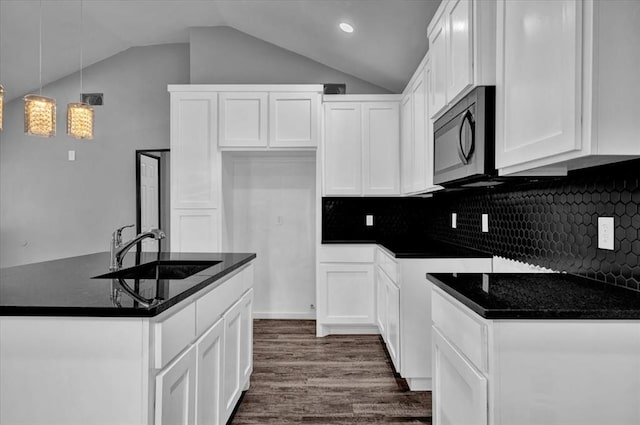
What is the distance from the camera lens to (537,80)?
1.39 m

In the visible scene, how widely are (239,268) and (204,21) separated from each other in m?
3.55

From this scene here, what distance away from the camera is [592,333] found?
1.25 metres

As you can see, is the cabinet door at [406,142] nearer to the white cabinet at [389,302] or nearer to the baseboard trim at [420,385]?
the white cabinet at [389,302]

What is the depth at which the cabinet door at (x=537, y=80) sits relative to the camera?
1188 millimetres

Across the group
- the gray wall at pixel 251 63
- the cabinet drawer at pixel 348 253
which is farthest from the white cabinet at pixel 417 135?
the gray wall at pixel 251 63

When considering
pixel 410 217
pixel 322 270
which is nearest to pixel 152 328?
pixel 322 270

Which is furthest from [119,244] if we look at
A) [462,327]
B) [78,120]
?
[462,327]

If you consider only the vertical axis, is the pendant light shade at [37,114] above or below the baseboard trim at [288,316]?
above

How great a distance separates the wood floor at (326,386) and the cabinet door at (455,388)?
33.6 inches

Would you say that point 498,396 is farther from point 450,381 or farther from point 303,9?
point 303,9

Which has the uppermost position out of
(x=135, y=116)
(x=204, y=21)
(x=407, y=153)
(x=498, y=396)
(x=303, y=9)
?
(x=204, y=21)

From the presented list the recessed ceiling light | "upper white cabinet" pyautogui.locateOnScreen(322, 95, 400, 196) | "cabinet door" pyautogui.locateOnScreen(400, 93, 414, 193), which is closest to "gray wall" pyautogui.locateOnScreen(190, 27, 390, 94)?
"upper white cabinet" pyautogui.locateOnScreen(322, 95, 400, 196)

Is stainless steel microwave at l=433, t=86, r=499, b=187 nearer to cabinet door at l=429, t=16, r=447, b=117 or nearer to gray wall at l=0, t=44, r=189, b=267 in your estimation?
cabinet door at l=429, t=16, r=447, b=117

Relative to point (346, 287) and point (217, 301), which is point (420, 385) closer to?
point (346, 287)
